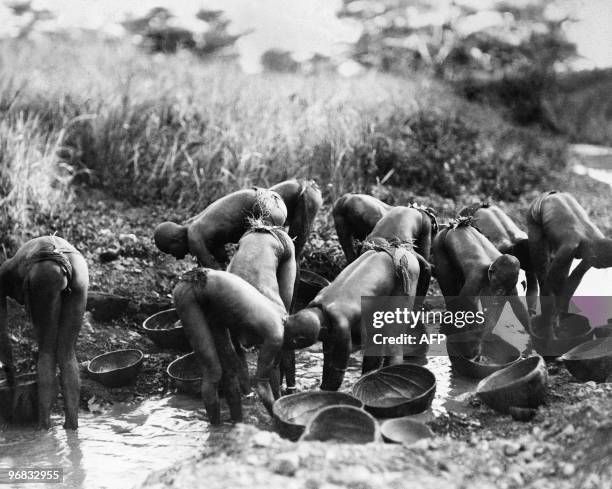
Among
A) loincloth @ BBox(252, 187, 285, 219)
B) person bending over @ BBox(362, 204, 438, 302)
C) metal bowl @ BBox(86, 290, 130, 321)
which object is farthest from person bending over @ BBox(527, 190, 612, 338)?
metal bowl @ BBox(86, 290, 130, 321)

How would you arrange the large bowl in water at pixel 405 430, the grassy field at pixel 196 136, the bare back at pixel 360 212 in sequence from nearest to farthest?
the large bowl in water at pixel 405 430 < the bare back at pixel 360 212 < the grassy field at pixel 196 136

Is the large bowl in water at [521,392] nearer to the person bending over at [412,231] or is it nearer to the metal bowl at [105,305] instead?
the person bending over at [412,231]

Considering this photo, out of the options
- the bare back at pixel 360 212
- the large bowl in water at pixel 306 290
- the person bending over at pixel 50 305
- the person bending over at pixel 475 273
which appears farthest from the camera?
the bare back at pixel 360 212

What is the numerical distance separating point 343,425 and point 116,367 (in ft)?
8.71

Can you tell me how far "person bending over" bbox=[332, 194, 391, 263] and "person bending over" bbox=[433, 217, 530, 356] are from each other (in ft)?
2.64

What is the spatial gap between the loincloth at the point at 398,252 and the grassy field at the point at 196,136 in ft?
10.9

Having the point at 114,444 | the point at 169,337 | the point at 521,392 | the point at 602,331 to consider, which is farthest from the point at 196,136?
the point at 521,392

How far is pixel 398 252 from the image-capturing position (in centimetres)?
564

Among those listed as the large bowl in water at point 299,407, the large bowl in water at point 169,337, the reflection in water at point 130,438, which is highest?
the large bowl in water at point 299,407

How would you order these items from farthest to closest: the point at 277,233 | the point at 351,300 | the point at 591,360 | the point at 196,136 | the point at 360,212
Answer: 1. the point at 196,136
2. the point at 360,212
3. the point at 277,233
4. the point at 591,360
5. the point at 351,300

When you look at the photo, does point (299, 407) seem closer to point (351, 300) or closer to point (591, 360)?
point (351, 300)

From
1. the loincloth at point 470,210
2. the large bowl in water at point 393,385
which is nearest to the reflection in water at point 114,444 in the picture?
the large bowl in water at point 393,385

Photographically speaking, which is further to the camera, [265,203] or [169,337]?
[265,203]

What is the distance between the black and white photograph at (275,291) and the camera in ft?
13.9
